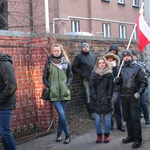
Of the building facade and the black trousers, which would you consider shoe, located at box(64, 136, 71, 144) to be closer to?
the black trousers

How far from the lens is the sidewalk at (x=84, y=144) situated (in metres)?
7.20

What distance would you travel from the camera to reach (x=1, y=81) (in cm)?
609

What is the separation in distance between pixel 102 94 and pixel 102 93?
0.07ft

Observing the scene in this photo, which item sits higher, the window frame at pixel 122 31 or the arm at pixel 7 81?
the window frame at pixel 122 31

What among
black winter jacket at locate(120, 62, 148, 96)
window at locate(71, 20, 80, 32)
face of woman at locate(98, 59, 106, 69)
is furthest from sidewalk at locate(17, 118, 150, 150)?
window at locate(71, 20, 80, 32)

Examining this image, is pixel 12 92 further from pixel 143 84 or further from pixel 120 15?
pixel 120 15

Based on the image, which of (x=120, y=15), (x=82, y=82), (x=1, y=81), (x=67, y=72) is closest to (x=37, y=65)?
(x=67, y=72)

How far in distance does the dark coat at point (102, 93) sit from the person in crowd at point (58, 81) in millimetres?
557

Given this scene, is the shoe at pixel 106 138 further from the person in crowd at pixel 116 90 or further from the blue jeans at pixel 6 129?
the blue jeans at pixel 6 129

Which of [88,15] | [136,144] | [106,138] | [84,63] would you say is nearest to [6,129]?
[106,138]

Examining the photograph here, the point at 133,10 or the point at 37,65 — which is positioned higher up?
the point at 133,10

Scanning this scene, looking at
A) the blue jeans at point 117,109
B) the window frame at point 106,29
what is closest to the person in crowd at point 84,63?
the blue jeans at point 117,109

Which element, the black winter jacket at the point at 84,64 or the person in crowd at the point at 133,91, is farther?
the black winter jacket at the point at 84,64

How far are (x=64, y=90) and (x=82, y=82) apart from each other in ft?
7.64
